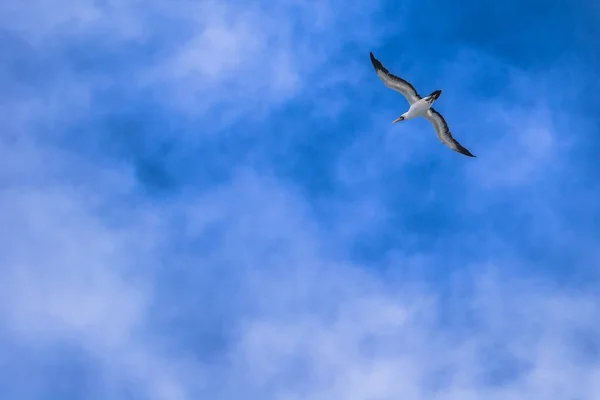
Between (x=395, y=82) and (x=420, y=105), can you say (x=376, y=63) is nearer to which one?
(x=395, y=82)

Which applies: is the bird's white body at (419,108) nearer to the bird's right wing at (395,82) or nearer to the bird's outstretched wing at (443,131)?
the bird's right wing at (395,82)

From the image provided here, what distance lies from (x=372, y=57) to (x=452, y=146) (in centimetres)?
1592

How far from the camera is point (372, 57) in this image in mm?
82750

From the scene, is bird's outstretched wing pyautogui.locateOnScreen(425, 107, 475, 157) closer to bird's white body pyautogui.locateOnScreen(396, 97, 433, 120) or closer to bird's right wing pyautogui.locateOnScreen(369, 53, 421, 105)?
bird's white body pyautogui.locateOnScreen(396, 97, 433, 120)

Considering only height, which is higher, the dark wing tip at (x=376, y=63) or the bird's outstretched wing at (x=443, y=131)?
the dark wing tip at (x=376, y=63)

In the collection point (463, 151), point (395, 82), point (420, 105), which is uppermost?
point (395, 82)

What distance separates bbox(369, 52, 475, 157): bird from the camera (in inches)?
3285

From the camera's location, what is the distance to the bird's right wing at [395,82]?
83188 mm

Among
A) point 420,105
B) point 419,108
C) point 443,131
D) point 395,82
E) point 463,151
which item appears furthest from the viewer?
point 443,131

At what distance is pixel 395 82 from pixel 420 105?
4.22 meters

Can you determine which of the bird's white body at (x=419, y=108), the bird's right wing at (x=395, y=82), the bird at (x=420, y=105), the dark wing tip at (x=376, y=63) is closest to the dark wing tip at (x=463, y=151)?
the bird at (x=420, y=105)

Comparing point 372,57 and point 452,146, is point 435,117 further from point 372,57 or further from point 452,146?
point 372,57

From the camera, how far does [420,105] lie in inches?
3364

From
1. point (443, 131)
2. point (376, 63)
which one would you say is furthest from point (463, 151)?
point (376, 63)
